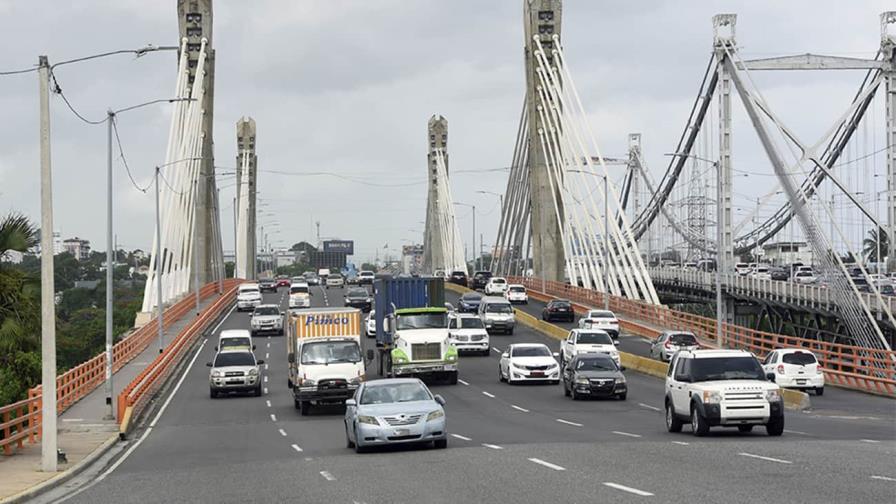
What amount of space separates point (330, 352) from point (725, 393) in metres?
16.2

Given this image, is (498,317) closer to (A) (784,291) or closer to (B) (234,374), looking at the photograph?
(A) (784,291)

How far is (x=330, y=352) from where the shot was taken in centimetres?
3959

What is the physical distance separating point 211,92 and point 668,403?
285 feet

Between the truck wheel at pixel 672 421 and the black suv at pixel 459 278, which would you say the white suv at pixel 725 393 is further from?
the black suv at pixel 459 278

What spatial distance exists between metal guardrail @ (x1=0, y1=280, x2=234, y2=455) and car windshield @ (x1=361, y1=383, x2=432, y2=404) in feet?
22.7

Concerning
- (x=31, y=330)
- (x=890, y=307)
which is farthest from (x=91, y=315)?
(x=31, y=330)

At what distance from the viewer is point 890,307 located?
61562 mm

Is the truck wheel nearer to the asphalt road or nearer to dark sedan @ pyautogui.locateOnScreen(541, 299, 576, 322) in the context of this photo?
the asphalt road

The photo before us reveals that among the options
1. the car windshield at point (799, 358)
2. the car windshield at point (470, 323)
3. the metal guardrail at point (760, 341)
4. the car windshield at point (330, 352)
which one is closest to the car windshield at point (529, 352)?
the metal guardrail at point (760, 341)

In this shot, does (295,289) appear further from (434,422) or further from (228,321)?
(434,422)

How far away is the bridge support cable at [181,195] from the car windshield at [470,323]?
23712mm

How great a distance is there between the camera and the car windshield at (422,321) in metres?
48.3

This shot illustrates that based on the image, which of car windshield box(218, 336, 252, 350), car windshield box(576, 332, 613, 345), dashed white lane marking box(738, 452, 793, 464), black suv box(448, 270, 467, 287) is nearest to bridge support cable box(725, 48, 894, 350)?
car windshield box(576, 332, 613, 345)

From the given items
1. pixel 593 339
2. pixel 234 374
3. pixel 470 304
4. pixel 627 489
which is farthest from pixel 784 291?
pixel 627 489
